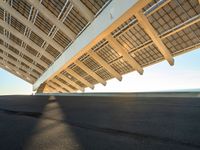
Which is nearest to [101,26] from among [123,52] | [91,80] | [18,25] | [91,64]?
[123,52]

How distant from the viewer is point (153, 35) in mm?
10016

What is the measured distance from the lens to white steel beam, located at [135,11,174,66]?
9227mm

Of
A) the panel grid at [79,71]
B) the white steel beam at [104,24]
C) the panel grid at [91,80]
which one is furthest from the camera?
the panel grid at [91,80]

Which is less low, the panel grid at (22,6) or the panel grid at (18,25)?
the panel grid at (18,25)

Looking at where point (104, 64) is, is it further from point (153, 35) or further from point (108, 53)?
point (153, 35)

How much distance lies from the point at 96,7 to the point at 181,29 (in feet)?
14.6

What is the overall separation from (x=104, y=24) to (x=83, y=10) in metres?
1.53

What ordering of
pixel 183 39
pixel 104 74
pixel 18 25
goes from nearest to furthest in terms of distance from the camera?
pixel 183 39 < pixel 18 25 < pixel 104 74

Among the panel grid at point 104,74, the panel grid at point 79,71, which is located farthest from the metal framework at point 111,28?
the panel grid at point 79,71

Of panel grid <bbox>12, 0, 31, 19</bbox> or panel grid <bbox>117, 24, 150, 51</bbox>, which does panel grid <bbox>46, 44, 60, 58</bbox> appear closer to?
panel grid <bbox>12, 0, 31, 19</bbox>

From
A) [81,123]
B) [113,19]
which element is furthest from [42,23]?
[81,123]

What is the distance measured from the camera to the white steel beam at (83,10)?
32.0 feet

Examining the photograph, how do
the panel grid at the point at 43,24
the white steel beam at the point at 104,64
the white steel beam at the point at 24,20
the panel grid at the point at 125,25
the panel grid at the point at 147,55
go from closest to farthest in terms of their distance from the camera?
the panel grid at the point at 125,25, the white steel beam at the point at 24,20, the panel grid at the point at 147,55, the panel grid at the point at 43,24, the white steel beam at the point at 104,64

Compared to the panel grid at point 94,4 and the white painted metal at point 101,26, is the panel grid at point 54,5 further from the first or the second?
the white painted metal at point 101,26
